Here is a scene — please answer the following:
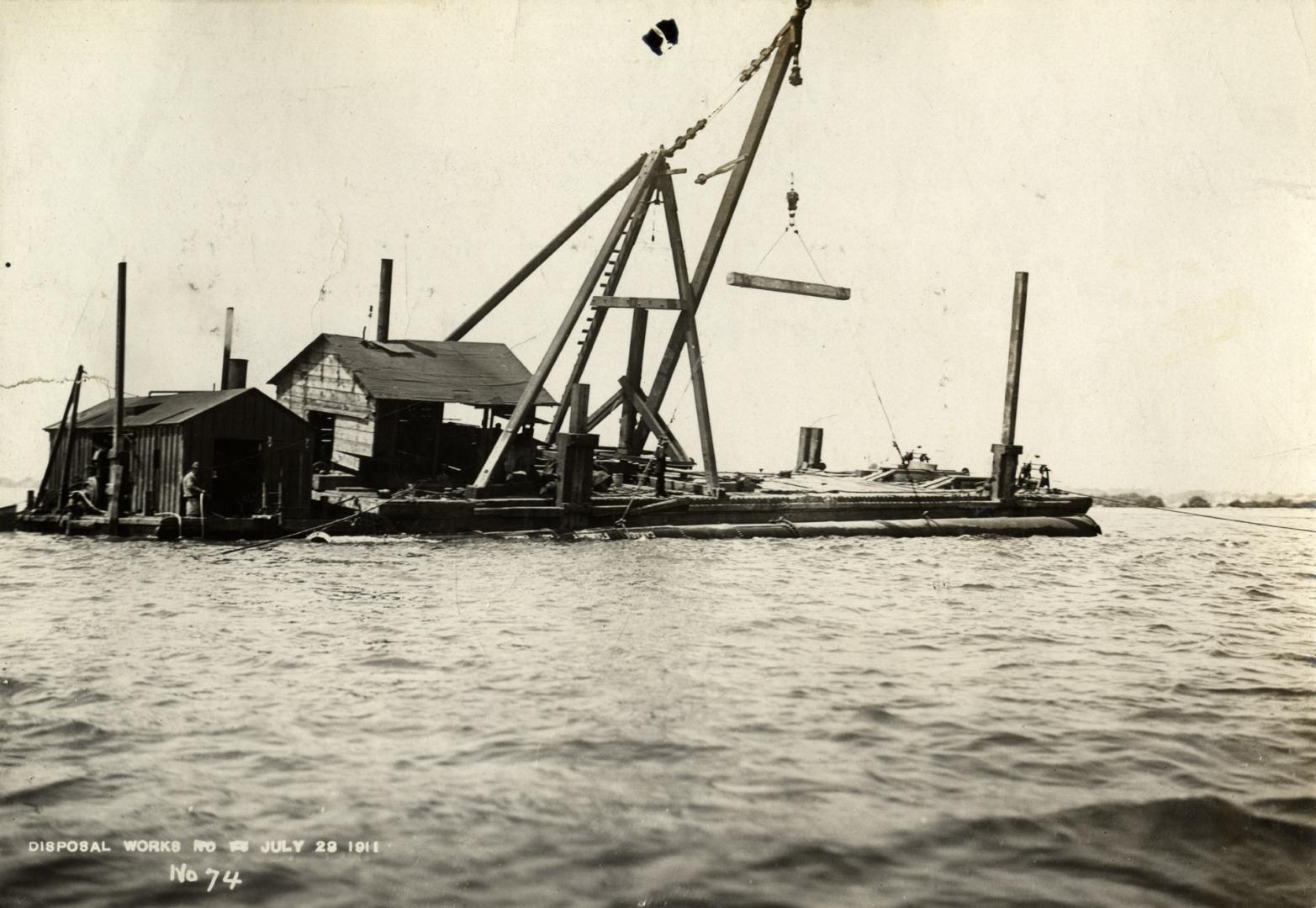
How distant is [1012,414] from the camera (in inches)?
1001

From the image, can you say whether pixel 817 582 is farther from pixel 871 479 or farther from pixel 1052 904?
pixel 871 479

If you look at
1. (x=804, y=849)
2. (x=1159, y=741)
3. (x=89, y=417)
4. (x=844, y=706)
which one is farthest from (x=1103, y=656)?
(x=89, y=417)

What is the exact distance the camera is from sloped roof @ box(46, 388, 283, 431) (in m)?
19.9

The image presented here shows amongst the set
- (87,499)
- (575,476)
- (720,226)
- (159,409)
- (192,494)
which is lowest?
(87,499)

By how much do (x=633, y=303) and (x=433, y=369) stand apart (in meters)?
6.53

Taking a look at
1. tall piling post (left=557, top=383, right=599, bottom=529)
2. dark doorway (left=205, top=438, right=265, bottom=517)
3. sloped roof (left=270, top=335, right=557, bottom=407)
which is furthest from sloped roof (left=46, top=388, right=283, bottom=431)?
tall piling post (left=557, top=383, right=599, bottom=529)

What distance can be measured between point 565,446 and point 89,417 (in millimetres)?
11131

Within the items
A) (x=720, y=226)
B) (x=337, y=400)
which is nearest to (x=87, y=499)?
(x=337, y=400)

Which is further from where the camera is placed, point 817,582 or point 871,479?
point 871,479

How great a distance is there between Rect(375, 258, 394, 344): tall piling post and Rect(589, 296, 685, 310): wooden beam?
325 inches

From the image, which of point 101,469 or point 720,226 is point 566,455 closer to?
point 720,226

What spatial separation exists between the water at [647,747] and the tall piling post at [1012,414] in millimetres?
11735

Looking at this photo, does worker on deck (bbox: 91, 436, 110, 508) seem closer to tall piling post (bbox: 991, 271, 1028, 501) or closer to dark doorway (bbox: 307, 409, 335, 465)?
dark doorway (bbox: 307, 409, 335, 465)

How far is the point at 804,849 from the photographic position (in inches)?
213
